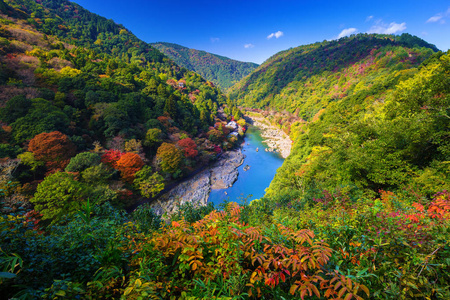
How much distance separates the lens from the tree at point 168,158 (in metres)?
19.2

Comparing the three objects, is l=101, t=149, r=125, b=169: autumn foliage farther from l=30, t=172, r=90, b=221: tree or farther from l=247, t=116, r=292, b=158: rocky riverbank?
l=247, t=116, r=292, b=158: rocky riverbank

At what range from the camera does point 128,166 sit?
1580 cm

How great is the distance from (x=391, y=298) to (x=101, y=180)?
17.0m

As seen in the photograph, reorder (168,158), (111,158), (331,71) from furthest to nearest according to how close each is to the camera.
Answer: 1. (331,71)
2. (168,158)
3. (111,158)

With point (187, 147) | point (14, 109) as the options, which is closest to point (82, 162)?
point (14, 109)

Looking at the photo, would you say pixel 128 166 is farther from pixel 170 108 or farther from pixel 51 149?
pixel 170 108

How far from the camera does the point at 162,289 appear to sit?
5.27 ft

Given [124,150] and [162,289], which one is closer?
[162,289]

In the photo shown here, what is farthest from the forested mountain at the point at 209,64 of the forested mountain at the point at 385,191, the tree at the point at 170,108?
the forested mountain at the point at 385,191

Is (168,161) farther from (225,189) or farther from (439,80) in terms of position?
(439,80)

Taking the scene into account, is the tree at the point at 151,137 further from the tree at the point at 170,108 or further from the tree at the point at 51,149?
the tree at the point at 170,108

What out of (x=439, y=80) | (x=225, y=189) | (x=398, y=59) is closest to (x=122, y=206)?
(x=225, y=189)

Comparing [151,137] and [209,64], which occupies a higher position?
[209,64]

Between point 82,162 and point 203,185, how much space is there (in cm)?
1262
